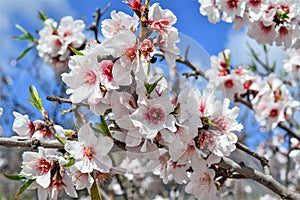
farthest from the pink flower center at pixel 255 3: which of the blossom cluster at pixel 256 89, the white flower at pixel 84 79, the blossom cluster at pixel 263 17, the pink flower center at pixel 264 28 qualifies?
the white flower at pixel 84 79

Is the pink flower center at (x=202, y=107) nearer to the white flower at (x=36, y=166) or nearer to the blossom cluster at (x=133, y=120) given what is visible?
the blossom cluster at (x=133, y=120)

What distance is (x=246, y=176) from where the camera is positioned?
1.05 metres

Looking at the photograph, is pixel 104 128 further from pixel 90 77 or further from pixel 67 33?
pixel 67 33

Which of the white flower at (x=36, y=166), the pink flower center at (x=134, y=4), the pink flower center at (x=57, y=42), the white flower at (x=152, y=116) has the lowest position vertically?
the white flower at (x=36, y=166)

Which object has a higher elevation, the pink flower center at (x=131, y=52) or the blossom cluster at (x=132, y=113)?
the pink flower center at (x=131, y=52)

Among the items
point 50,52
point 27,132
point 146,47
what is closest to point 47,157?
point 27,132

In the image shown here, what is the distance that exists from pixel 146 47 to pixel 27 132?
455 millimetres

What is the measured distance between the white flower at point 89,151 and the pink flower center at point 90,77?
10 cm

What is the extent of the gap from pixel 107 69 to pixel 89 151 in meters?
0.19

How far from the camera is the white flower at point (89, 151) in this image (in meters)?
0.88

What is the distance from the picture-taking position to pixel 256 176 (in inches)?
41.5

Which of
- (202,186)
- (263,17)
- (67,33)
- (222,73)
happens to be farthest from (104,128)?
(67,33)

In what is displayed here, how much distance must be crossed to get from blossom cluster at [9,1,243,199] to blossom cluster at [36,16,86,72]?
1189 mm

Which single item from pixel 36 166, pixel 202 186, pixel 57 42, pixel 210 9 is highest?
pixel 210 9
